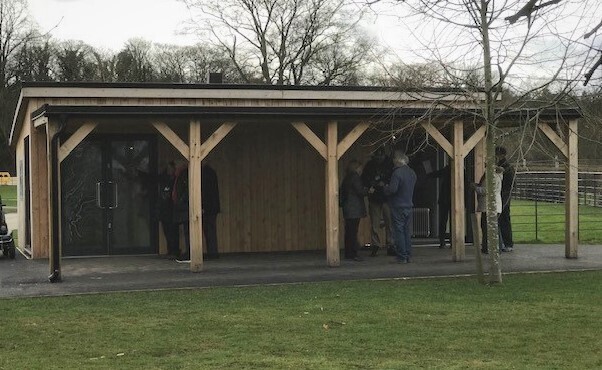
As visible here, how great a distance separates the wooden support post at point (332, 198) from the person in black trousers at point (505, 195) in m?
2.76

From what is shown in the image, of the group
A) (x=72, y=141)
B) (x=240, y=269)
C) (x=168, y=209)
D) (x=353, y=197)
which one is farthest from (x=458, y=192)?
(x=72, y=141)

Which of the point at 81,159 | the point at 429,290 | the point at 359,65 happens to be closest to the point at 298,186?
the point at 81,159

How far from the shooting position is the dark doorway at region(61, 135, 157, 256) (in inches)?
626

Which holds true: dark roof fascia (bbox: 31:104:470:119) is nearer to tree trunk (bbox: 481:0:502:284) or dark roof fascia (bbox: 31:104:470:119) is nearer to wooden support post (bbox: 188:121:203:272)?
wooden support post (bbox: 188:121:203:272)

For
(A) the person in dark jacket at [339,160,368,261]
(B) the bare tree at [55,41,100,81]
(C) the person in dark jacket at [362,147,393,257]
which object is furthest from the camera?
(B) the bare tree at [55,41,100,81]

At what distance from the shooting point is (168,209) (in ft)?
50.1

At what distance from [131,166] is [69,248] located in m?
1.98

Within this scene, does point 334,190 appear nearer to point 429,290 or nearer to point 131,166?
point 429,290

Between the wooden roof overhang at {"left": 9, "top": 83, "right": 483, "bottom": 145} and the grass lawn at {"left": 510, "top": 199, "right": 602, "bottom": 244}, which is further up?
the wooden roof overhang at {"left": 9, "top": 83, "right": 483, "bottom": 145}

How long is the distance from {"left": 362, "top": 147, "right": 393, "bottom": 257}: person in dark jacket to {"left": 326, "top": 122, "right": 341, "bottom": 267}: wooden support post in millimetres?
1420

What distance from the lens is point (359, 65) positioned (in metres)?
42.2

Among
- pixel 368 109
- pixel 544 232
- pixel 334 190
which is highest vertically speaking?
pixel 368 109

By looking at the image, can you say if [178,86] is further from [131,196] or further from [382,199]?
Result: [382,199]

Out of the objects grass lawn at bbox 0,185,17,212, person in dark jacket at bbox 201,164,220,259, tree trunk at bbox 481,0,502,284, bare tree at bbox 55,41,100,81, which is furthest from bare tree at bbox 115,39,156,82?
tree trunk at bbox 481,0,502,284
